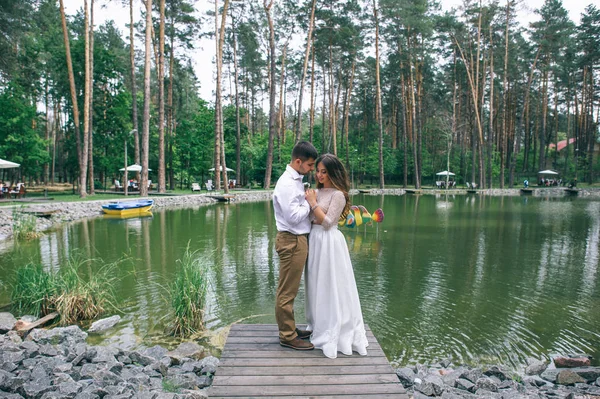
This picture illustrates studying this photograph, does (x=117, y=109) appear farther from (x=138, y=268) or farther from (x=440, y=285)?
(x=440, y=285)

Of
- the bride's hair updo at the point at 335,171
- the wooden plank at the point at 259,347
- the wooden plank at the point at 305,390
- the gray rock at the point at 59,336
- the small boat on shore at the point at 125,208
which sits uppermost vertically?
the bride's hair updo at the point at 335,171

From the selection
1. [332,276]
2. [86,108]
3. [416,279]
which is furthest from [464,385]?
[86,108]

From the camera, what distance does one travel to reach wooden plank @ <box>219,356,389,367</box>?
10.9 feet

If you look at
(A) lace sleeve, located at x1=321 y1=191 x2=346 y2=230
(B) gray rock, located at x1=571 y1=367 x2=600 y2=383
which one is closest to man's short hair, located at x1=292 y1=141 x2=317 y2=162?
(A) lace sleeve, located at x1=321 y1=191 x2=346 y2=230

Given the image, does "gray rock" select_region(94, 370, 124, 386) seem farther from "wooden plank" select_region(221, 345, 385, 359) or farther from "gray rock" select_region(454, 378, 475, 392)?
"gray rock" select_region(454, 378, 475, 392)

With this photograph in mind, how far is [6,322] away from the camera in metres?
5.13

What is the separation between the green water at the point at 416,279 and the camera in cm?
521

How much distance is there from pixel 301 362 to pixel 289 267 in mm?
746

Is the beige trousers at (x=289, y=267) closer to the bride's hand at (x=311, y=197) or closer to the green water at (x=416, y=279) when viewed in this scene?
the bride's hand at (x=311, y=197)

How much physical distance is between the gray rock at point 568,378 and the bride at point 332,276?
209 cm

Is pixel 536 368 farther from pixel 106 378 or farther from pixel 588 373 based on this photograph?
pixel 106 378

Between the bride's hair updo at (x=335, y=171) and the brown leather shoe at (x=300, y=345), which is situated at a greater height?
the bride's hair updo at (x=335, y=171)

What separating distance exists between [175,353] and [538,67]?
42358 mm

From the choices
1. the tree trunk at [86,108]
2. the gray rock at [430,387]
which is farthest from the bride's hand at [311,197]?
the tree trunk at [86,108]
